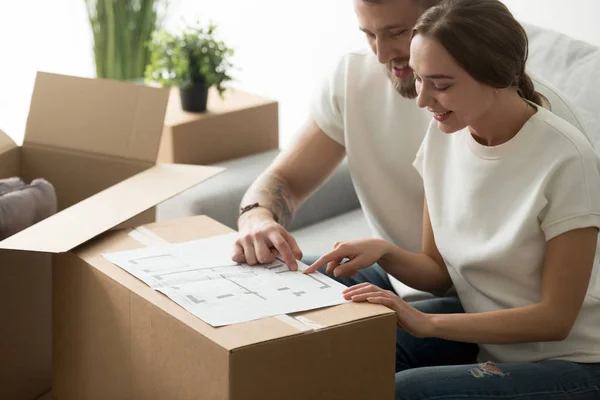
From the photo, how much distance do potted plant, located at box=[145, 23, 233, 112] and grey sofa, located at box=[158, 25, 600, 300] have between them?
0.69 ft

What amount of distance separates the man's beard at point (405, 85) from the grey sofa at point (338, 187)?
1.00 ft

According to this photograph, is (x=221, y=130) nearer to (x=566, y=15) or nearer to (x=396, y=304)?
(x=566, y=15)

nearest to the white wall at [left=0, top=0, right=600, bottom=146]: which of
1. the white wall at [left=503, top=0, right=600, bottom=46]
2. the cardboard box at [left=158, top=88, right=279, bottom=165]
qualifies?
the white wall at [left=503, top=0, right=600, bottom=46]

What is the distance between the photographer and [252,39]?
137 inches

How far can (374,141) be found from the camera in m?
1.77

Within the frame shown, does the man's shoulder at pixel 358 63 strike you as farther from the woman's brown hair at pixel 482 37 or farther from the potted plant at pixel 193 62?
the potted plant at pixel 193 62

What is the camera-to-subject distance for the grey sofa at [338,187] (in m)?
1.76

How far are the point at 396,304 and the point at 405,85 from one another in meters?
0.48

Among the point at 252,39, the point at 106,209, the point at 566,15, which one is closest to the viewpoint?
the point at 106,209

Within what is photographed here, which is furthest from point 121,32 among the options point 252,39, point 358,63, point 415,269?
point 415,269

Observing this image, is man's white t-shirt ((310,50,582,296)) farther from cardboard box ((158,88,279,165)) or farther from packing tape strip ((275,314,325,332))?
cardboard box ((158,88,279,165))

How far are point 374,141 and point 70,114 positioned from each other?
61 cm

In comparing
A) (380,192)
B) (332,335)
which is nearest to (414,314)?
(332,335)

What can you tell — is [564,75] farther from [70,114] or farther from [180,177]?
[70,114]
